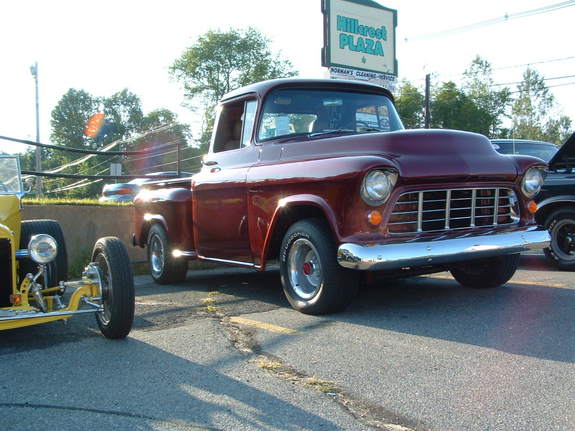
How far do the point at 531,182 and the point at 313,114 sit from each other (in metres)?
2.02

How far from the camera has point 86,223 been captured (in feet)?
26.8

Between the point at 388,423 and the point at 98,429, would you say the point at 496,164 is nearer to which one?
the point at 388,423

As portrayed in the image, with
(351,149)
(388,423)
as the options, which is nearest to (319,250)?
(351,149)

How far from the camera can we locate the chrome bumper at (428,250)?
4242mm

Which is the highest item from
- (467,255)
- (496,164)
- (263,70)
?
(263,70)

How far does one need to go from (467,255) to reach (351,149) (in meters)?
1.19

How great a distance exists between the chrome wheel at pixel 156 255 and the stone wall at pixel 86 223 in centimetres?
119

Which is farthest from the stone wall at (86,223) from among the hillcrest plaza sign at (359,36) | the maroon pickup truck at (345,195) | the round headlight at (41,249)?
the hillcrest plaza sign at (359,36)

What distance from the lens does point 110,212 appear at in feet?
27.8

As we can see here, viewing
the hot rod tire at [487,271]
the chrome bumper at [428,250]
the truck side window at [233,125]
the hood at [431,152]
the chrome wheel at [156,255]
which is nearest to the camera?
the chrome bumper at [428,250]

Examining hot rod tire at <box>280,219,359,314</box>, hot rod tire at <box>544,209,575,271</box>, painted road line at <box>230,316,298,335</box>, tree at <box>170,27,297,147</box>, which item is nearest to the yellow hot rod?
painted road line at <box>230,316,298,335</box>

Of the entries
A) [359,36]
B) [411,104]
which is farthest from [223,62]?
[359,36]

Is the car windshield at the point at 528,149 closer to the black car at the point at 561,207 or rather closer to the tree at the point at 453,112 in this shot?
the black car at the point at 561,207

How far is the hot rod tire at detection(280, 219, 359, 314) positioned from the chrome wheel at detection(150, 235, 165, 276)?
2.46 m
